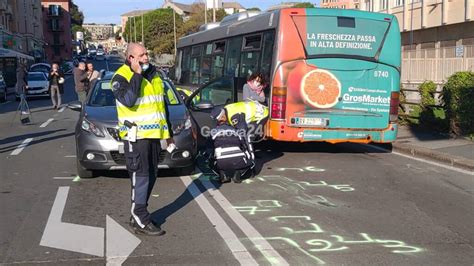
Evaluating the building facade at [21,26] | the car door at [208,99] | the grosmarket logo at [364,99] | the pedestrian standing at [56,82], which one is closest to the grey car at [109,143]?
the car door at [208,99]

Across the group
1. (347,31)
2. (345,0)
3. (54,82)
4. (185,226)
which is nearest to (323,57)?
(347,31)

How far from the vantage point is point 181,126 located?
823 cm

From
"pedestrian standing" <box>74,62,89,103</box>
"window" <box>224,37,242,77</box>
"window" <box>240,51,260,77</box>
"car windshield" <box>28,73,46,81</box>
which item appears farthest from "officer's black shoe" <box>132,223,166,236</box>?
"car windshield" <box>28,73,46,81</box>

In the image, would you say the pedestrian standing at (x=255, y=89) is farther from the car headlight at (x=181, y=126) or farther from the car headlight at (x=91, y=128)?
the car headlight at (x=91, y=128)

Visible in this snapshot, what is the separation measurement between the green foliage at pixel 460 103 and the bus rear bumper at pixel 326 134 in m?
2.64

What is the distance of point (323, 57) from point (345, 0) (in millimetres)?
91566

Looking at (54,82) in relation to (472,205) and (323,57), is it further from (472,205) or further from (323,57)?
(472,205)

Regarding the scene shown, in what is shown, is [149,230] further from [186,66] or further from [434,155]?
[186,66]

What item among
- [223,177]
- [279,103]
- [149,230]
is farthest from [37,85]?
[149,230]

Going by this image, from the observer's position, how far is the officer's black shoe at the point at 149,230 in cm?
550

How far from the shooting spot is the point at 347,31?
9.88 meters

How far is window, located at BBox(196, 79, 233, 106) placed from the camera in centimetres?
1077

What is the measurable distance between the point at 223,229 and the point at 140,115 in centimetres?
148

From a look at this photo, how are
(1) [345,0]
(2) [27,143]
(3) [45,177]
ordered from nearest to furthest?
(3) [45,177], (2) [27,143], (1) [345,0]
